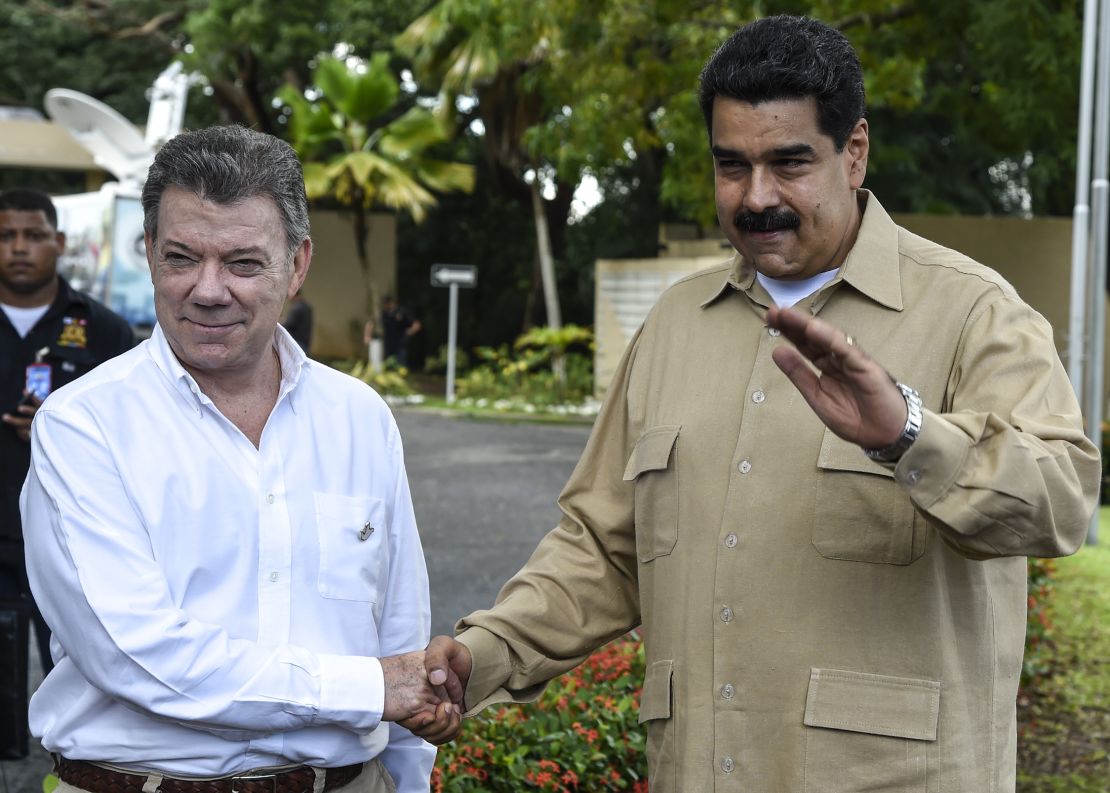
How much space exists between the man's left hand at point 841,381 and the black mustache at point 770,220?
524 millimetres

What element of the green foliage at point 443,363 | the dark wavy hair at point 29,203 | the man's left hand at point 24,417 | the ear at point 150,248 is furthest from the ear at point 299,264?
the green foliage at point 443,363

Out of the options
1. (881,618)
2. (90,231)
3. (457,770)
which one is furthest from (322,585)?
(90,231)

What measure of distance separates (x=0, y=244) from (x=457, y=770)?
3.06 meters

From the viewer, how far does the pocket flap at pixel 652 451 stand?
9.70 ft

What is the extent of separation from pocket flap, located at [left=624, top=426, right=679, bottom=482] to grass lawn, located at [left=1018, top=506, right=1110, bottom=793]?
12.9 ft

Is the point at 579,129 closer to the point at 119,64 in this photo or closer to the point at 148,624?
the point at 148,624

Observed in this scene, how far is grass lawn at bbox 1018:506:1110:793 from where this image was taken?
249 inches

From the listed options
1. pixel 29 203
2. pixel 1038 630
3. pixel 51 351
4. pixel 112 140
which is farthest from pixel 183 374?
pixel 112 140

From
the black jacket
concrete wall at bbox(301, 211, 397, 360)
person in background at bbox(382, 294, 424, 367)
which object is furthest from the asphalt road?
concrete wall at bbox(301, 211, 397, 360)

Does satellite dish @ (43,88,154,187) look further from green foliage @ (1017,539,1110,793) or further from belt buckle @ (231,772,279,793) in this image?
belt buckle @ (231,772,279,793)

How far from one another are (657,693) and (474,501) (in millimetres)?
9941

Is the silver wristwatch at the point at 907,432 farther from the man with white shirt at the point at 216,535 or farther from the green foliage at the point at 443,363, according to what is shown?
the green foliage at the point at 443,363

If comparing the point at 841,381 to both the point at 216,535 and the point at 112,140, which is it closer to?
the point at 216,535

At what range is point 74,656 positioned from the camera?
2.65m
